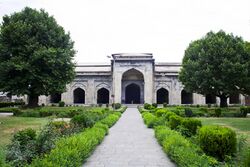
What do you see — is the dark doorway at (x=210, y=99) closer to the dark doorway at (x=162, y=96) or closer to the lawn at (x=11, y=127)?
the dark doorway at (x=162, y=96)

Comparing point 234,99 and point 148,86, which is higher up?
point 148,86

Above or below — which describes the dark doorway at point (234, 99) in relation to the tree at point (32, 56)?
below

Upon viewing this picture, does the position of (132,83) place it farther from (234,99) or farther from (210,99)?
(234,99)

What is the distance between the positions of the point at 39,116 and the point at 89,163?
56.5 feet

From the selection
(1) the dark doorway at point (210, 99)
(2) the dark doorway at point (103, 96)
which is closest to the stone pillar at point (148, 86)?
(2) the dark doorway at point (103, 96)

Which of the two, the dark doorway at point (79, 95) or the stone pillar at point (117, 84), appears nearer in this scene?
the stone pillar at point (117, 84)

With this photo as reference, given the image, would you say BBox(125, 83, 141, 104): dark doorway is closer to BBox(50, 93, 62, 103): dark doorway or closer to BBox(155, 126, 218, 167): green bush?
BBox(50, 93, 62, 103): dark doorway

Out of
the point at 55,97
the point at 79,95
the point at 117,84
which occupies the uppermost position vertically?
the point at 117,84

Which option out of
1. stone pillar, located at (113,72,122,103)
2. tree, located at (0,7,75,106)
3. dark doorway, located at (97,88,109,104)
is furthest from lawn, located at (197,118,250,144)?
dark doorway, located at (97,88,109,104)

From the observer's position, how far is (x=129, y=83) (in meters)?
47.4

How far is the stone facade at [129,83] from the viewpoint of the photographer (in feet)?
144

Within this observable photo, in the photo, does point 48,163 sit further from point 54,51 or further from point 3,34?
point 3,34

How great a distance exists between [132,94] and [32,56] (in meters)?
25.8

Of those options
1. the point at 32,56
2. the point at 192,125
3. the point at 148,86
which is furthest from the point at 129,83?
the point at 192,125
